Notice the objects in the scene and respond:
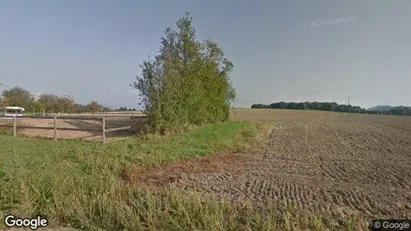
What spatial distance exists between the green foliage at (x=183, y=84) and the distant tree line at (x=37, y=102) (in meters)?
43.8

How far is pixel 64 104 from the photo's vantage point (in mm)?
63781

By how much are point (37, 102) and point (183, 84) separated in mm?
55190

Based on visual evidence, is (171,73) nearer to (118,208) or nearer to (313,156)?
(313,156)

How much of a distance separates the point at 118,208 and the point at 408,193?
6817mm

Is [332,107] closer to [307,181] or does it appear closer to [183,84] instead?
[183,84]

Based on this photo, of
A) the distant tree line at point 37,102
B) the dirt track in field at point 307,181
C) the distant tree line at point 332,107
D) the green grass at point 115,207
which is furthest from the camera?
the distant tree line at point 332,107

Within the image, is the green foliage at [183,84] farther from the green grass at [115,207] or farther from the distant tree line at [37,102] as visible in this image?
the distant tree line at [37,102]

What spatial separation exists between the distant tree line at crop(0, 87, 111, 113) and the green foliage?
43807mm

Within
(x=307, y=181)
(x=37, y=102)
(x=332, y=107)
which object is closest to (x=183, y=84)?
(x=307, y=181)

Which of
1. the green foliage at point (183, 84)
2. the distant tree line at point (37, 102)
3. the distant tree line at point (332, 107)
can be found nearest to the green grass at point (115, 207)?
the green foliage at point (183, 84)

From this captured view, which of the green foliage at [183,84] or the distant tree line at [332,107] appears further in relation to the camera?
the distant tree line at [332,107]

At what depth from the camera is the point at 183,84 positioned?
21.3 m

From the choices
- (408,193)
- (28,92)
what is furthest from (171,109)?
(28,92)

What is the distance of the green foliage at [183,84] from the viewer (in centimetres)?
1847
